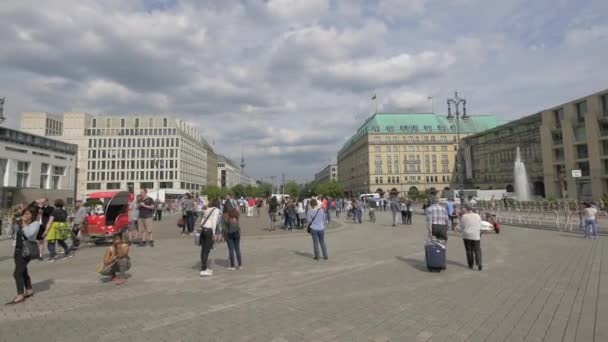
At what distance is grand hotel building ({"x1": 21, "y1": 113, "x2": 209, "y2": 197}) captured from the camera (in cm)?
9231

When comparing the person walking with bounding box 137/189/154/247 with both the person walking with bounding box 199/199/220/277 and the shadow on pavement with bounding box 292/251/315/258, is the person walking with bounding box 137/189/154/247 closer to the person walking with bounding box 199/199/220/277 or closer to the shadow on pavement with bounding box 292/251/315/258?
the person walking with bounding box 199/199/220/277

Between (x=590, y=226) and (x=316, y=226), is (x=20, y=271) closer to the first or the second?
(x=316, y=226)

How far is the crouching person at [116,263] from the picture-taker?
738cm

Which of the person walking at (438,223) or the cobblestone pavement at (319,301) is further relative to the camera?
the person walking at (438,223)

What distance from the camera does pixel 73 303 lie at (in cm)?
596

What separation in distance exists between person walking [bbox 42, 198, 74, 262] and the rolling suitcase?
11.4 metres

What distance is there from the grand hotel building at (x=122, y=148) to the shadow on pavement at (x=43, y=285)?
89.3m

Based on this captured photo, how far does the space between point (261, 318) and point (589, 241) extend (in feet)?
50.0

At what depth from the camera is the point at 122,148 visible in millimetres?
93625

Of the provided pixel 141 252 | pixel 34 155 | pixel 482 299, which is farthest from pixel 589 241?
pixel 34 155

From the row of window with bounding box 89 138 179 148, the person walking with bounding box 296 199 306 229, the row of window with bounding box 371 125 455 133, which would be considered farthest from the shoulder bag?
the row of window with bounding box 371 125 455 133

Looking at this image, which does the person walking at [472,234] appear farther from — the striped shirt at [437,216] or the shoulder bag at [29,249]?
the shoulder bag at [29,249]

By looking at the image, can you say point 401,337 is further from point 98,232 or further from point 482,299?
point 98,232

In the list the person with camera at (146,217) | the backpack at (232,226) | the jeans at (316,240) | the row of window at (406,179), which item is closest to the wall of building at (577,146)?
the row of window at (406,179)
